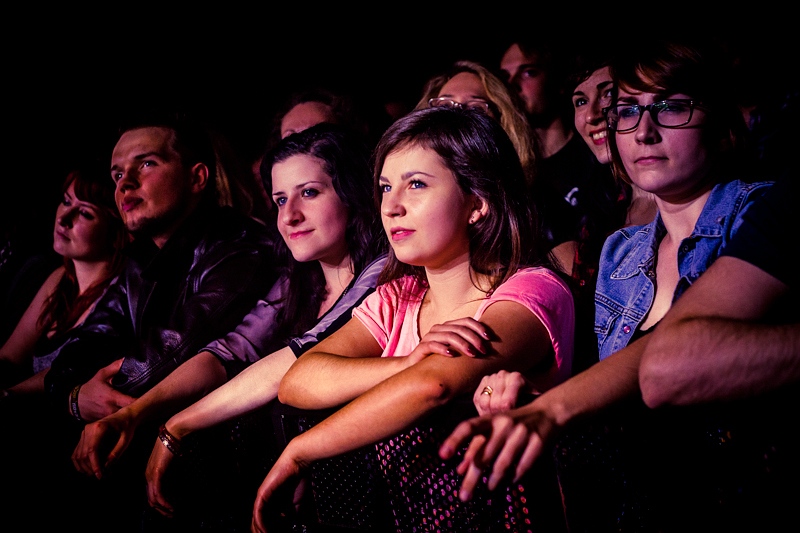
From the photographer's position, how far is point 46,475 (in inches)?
104

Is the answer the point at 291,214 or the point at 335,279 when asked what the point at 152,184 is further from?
the point at 335,279

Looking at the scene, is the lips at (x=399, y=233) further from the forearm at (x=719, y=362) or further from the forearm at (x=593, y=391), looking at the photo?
the forearm at (x=719, y=362)

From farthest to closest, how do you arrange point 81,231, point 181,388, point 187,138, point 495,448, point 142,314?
1. point 81,231
2. point 187,138
3. point 142,314
4. point 181,388
5. point 495,448

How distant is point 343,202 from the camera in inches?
96.8

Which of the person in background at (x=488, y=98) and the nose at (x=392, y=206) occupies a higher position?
the person in background at (x=488, y=98)

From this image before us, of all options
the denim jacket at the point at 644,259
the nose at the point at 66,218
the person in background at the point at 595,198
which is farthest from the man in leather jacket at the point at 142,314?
the denim jacket at the point at 644,259

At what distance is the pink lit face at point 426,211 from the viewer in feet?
5.95

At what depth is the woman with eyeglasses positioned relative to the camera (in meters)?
1.09

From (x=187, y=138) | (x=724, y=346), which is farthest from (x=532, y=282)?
(x=187, y=138)

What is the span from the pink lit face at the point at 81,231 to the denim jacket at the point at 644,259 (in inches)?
103

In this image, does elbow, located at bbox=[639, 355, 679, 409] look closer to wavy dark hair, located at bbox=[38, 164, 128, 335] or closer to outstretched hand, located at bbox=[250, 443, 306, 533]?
outstretched hand, located at bbox=[250, 443, 306, 533]

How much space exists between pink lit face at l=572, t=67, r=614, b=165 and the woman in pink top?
75 centimetres

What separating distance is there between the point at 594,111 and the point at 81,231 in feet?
8.44

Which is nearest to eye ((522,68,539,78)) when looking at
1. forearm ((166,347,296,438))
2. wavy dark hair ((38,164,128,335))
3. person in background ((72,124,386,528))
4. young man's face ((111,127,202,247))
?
person in background ((72,124,386,528))
